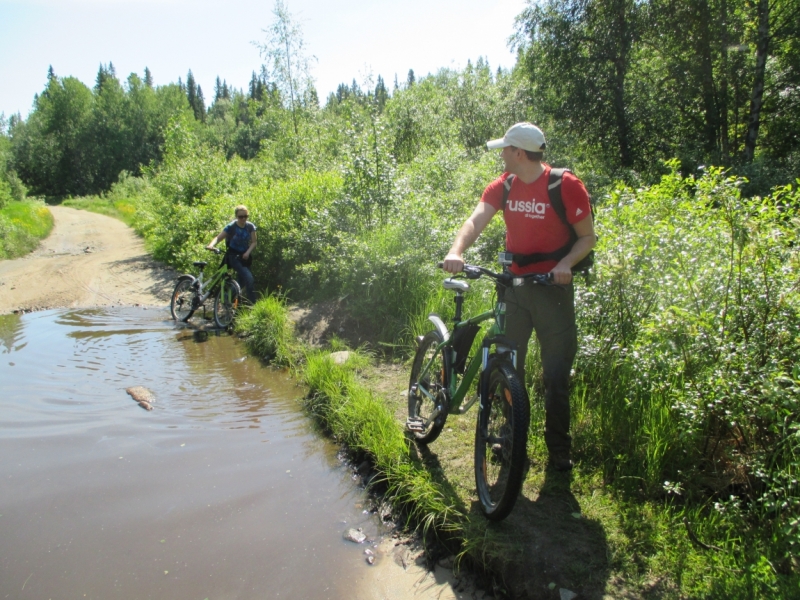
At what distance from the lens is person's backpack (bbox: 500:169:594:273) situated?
3490 millimetres

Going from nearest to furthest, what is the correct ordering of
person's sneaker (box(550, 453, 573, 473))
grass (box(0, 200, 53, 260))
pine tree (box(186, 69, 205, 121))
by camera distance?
person's sneaker (box(550, 453, 573, 473)) → grass (box(0, 200, 53, 260)) → pine tree (box(186, 69, 205, 121))

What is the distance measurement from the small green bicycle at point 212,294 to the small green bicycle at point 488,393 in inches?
232

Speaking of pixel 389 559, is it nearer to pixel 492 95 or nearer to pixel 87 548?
pixel 87 548

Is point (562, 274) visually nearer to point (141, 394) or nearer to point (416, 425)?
point (416, 425)

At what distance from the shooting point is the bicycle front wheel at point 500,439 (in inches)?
125

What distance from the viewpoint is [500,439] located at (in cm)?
341

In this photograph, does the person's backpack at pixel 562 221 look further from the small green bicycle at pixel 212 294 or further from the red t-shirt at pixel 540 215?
the small green bicycle at pixel 212 294

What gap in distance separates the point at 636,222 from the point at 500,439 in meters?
2.28

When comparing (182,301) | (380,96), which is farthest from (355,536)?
(380,96)

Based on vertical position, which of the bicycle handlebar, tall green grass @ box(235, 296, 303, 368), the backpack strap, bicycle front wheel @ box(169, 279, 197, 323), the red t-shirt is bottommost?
tall green grass @ box(235, 296, 303, 368)

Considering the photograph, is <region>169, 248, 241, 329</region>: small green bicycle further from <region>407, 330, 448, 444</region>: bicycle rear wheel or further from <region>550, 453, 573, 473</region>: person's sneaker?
<region>550, 453, 573, 473</region>: person's sneaker

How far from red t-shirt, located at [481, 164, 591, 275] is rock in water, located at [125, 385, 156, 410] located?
426cm

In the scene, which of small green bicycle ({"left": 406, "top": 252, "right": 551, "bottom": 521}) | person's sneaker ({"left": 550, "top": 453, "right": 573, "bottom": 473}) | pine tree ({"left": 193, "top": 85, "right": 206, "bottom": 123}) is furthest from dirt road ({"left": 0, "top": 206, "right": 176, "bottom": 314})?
pine tree ({"left": 193, "top": 85, "right": 206, "bottom": 123})

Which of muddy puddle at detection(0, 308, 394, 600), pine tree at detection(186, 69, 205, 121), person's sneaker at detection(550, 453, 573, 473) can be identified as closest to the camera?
muddy puddle at detection(0, 308, 394, 600)
